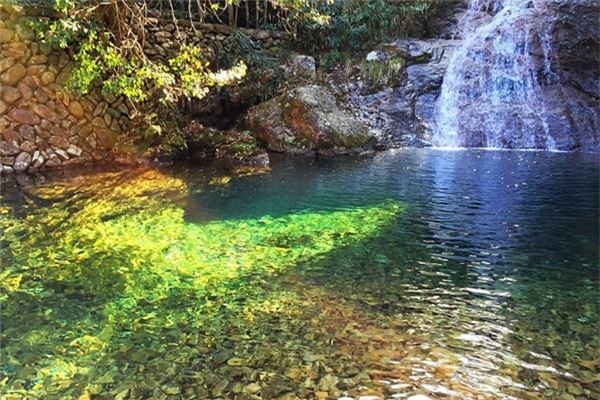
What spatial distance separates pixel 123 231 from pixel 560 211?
6061mm

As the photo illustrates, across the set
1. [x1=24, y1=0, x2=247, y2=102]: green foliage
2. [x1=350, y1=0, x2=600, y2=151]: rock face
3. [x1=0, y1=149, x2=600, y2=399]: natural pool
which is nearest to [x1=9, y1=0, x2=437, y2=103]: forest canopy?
[x1=24, y1=0, x2=247, y2=102]: green foliage

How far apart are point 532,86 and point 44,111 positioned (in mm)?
12693

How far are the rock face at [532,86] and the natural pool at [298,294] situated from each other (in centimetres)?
577

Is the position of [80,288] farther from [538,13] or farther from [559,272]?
[538,13]

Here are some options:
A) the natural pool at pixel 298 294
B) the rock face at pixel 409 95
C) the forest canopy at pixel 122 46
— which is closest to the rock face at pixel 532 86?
the rock face at pixel 409 95

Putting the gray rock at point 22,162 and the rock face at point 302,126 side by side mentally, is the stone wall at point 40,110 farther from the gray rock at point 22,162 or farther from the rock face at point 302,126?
the rock face at point 302,126

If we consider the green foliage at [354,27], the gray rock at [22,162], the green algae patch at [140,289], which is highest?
the green foliage at [354,27]

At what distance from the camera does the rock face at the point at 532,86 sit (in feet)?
41.8

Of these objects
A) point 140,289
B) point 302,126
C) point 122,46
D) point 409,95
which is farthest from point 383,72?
point 140,289

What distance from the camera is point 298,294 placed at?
13.4ft

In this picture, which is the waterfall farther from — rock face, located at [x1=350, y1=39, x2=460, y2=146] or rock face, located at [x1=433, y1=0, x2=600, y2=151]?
rock face, located at [x1=350, y1=39, x2=460, y2=146]

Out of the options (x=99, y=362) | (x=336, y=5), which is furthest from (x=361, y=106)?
(x=99, y=362)

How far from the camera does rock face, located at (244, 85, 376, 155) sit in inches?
469

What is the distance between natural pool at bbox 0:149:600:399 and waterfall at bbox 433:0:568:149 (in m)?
5.75
